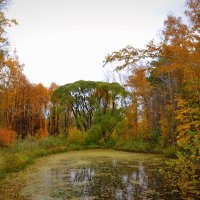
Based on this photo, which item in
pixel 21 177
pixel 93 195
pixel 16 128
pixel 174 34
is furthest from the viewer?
pixel 16 128

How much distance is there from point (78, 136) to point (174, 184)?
78.3ft

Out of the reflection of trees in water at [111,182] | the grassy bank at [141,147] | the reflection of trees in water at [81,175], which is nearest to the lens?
the reflection of trees in water at [111,182]

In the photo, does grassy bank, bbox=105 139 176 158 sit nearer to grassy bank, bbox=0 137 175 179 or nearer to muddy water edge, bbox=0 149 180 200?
grassy bank, bbox=0 137 175 179

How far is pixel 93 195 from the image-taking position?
9.02m

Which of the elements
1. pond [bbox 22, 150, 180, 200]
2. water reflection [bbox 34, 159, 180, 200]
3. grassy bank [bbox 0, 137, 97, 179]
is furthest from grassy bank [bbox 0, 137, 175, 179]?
water reflection [bbox 34, 159, 180, 200]

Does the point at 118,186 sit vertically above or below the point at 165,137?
below

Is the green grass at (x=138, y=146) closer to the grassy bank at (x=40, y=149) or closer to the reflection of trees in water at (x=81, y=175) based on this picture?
the grassy bank at (x=40, y=149)

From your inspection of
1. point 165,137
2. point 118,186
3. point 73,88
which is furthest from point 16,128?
point 118,186

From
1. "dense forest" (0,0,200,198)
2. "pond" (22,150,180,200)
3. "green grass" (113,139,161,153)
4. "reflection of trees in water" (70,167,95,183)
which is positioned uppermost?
"dense forest" (0,0,200,198)

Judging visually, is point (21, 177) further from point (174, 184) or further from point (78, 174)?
point (174, 184)

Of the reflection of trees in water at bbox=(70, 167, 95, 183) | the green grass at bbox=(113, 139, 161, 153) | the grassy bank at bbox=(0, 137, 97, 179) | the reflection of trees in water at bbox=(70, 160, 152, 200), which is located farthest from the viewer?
the green grass at bbox=(113, 139, 161, 153)

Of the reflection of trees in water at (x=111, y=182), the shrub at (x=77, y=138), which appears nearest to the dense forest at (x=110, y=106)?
the shrub at (x=77, y=138)

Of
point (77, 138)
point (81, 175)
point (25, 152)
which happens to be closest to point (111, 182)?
point (81, 175)

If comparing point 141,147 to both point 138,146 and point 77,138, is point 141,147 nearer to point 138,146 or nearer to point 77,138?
point 138,146
